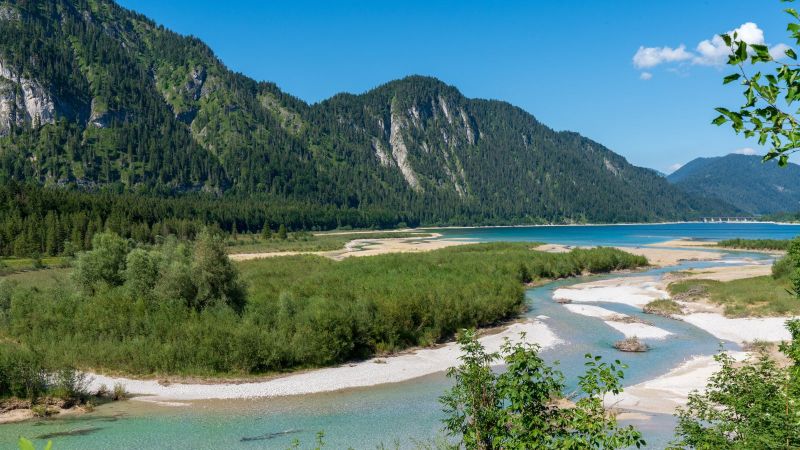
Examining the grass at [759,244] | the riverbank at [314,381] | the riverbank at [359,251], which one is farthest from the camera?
the grass at [759,244]

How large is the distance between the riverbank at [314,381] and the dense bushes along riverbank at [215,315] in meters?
1.49

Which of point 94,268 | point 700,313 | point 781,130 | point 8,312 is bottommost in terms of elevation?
point 700,313

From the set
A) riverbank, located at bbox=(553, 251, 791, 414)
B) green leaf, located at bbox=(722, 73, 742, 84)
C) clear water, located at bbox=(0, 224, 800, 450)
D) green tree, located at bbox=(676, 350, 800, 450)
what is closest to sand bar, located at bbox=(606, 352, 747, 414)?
riverbank, located at bbox=(553, 251, 791, 414)

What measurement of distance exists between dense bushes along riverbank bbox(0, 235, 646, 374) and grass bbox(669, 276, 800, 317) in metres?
21.0

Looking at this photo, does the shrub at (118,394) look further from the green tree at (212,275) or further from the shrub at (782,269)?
the shrub at (782,269)

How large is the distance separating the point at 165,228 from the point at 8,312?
93762 millimetres

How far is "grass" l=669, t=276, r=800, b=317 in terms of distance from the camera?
1807 inches

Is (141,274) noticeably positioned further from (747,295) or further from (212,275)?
(747,295)

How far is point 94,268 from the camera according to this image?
4622 centimetres

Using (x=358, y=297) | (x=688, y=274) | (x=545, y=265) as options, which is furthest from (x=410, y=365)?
A: (x=688, y=274)

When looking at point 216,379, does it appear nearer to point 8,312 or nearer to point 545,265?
point 8,312

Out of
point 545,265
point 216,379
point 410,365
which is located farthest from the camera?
point 545,265

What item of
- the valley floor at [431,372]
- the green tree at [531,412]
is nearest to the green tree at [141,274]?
the valley floor at [431,372]

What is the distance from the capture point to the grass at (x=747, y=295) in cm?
4591
